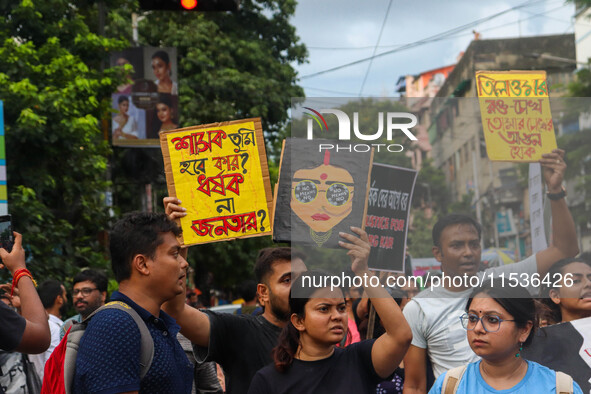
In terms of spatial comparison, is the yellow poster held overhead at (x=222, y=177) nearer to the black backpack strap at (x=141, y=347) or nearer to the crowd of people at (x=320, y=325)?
the crowd of people at (x=320, y=325)

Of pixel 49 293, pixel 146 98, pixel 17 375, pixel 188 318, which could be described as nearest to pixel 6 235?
pixel 188 318

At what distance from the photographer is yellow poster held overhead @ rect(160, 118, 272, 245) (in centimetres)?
460

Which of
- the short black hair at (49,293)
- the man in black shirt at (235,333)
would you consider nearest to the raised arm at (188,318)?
the man in black shirt at (235,333)

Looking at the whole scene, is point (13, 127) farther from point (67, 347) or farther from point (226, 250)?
point (226, 250)

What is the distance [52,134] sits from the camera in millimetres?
10805

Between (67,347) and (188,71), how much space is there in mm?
20303

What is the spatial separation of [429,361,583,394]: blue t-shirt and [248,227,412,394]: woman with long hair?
28cm

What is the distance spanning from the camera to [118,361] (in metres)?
2.84

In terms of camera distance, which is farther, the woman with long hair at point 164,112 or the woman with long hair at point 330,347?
the woman with long hair at point 164,112

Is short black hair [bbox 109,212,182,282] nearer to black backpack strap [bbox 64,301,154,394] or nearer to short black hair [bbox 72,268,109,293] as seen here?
black backpack strap [bbox 64,301,154,394]

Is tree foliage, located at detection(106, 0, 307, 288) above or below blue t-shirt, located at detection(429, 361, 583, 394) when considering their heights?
above

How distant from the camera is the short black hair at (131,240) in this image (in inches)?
127

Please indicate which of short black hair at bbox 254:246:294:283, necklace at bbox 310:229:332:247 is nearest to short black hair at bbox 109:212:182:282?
necklace at bbox 310:229:332:247

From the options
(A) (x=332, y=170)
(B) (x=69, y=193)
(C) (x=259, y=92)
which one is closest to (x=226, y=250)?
(C) (x=259, y=92)
